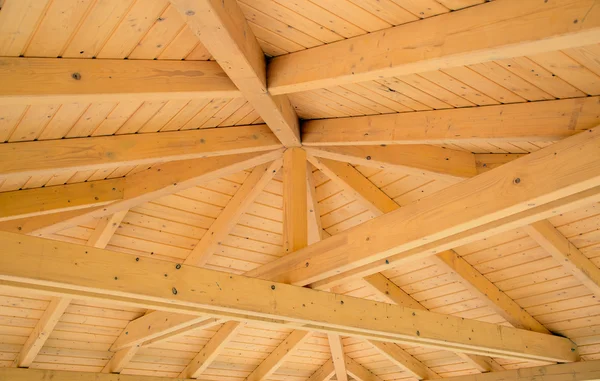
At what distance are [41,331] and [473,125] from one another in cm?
391

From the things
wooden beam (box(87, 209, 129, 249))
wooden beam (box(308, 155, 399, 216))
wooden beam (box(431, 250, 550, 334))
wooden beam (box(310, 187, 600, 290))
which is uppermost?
wooden beam (box(308, 155, 399, 216))

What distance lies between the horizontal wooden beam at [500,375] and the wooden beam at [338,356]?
1224 millimetres

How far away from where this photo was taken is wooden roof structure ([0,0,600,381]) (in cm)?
267

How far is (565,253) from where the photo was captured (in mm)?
4359

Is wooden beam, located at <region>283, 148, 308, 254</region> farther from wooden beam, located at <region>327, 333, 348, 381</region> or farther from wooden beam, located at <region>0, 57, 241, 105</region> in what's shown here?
wooden beam, located at <region>327, 333, 348, 381</region>

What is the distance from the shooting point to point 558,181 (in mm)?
2613

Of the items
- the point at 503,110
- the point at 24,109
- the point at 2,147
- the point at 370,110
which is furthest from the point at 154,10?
the point at 503,110

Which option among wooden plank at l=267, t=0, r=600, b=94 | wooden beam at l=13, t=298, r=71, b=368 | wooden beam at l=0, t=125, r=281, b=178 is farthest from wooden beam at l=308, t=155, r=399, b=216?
wooden beam at l=13, t=298, r=71, b=368

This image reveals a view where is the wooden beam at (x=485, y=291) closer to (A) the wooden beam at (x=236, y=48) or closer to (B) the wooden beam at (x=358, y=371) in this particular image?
(A) the wooden beam at (x=236, y=48)

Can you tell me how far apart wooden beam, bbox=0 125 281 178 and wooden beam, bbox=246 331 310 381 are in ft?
9.64

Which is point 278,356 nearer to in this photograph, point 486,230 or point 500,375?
point 500,375

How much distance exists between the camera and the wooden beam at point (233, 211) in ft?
14.9

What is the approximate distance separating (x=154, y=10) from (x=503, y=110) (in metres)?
1.82

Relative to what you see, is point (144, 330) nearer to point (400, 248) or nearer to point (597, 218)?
point (400, 248)
